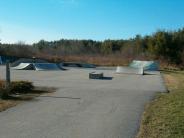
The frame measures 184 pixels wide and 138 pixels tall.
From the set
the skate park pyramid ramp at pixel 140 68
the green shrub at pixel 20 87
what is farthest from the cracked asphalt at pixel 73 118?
the skate park pyramid ramp at pixel 140 68

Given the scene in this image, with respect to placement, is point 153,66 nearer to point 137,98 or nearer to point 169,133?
point 137,98

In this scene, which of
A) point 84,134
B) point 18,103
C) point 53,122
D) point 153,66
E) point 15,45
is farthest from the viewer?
point 15,45

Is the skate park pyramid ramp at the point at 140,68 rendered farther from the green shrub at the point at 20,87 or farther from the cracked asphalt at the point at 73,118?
the cracked asphalt at the point at 73,118

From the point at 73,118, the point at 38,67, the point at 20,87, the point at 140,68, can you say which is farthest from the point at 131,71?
the point at 73,118

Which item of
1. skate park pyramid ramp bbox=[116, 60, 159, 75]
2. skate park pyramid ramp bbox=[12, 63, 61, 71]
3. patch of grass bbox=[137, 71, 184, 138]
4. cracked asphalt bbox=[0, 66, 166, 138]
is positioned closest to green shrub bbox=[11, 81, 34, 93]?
cracked asphalt bbox=[0, 66, 166, 138]

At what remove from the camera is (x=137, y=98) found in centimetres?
1475

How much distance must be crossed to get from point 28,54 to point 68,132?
62067mm

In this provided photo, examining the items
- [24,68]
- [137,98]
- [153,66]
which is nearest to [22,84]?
[137,98]

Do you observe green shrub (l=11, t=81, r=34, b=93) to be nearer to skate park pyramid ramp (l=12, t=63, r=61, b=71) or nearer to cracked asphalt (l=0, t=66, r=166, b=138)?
cracked asphalt (l=0, t=66, r=166, b=138)

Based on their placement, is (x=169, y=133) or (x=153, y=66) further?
(x=153, y=66)

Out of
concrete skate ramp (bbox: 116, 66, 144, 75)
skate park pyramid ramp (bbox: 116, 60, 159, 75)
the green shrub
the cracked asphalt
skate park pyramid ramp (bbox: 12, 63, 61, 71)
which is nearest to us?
the cracked asphalt

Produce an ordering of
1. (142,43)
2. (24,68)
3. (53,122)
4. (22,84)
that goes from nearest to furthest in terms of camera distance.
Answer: (53,122)
(22,84)
(24,68)
(142,43)

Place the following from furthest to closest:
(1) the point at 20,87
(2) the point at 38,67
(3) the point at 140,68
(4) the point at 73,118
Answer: (2) the point at 38,67, (3) the point at 140,68, (1) the point at 20,87, (4) the point at 73,118

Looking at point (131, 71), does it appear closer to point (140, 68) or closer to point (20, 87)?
point (140, 68)
